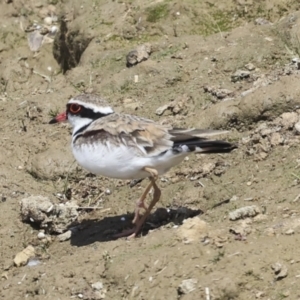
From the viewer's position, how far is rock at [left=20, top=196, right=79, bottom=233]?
7410 mm

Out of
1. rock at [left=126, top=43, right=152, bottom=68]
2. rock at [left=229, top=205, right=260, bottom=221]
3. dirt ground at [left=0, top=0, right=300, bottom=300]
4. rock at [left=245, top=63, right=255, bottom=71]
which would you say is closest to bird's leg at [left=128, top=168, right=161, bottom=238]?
dirt ground at [left=0, top=0, right=300, bottom=300]

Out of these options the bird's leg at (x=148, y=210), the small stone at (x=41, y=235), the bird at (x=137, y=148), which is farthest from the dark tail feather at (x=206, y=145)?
the small stone at (x=41, y=235)

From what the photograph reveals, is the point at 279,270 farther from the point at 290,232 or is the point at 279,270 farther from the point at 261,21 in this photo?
the point at 261,21

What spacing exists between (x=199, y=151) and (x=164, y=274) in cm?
124

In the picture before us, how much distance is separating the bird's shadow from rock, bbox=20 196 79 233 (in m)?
0.11

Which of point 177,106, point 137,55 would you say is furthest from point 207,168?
point 137,55

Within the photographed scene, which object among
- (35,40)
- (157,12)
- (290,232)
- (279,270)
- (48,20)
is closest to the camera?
(279,270)

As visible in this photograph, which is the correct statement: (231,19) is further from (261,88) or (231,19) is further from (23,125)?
(23,125)

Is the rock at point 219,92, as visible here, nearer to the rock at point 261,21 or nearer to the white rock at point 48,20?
the rock at point 261,21

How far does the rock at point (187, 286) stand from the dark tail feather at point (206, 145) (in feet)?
4.35

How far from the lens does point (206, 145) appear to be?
6734 mm

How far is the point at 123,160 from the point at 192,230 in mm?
909

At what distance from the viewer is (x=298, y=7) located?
9.92 m

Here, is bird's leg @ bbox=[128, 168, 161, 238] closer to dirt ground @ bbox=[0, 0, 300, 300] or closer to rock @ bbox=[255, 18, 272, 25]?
dirt ground @ bbox=[0, 0, 300, 300]
